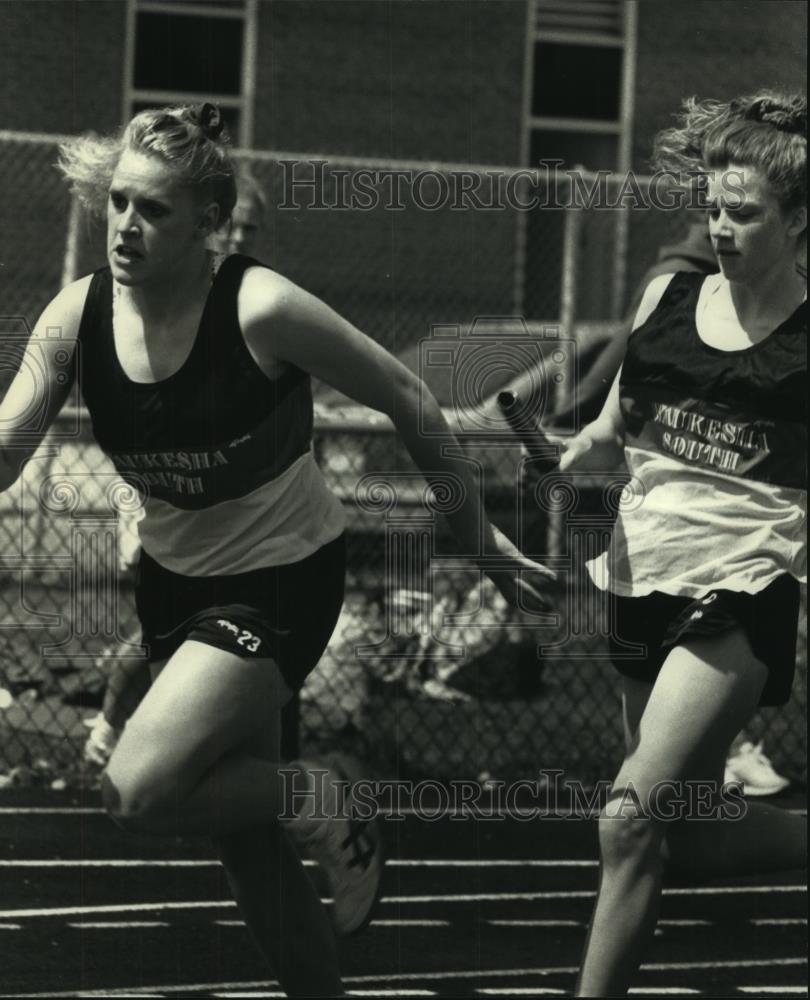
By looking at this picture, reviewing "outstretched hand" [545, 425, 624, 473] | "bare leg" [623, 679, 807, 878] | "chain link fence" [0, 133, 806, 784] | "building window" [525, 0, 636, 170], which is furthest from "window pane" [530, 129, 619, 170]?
"bare leg" [623, 679, 807, 878]

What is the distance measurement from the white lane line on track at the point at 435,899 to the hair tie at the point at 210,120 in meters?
2.49

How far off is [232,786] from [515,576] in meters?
0.78

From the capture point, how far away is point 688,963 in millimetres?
5141

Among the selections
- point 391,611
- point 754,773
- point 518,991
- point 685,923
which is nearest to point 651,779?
point 518,991

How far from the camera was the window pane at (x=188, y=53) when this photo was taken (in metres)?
13.6

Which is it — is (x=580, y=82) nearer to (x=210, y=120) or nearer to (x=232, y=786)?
(x=210, y=120)

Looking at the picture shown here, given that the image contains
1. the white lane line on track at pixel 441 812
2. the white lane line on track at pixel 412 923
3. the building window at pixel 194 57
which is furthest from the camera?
the building window at pixel 194 57

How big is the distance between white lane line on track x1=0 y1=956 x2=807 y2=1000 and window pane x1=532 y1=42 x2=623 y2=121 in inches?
431

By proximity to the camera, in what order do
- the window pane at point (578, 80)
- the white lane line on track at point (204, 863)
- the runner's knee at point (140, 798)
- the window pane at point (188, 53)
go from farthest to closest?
the window pane at point (578, 80)
the window pane at point (188, 53)
the white lane line on track at point (204, 863)
the runner's knee at point (140, 798)

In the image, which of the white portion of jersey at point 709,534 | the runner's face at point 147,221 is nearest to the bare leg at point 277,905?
the white portion of jersey at point 709,534

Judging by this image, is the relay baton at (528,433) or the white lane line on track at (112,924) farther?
the white lane line on track at (112,924)

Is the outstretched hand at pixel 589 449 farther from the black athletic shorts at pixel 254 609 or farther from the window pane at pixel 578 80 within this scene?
the window pane at pixel 578 80

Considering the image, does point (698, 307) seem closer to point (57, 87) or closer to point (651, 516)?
point (651, 516)

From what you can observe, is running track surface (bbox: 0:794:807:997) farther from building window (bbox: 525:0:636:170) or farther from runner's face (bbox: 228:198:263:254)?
building window (bbox: 525:0:636:170)
